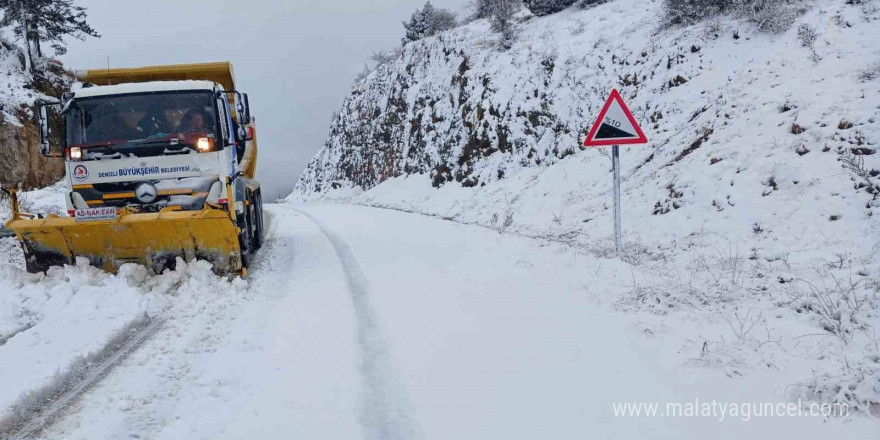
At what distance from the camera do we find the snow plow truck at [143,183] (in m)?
6.10

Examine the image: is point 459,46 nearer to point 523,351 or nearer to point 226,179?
point 226,179

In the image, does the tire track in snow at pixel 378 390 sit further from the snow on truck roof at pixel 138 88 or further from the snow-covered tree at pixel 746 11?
the snow-covered tree at pixel 746 11

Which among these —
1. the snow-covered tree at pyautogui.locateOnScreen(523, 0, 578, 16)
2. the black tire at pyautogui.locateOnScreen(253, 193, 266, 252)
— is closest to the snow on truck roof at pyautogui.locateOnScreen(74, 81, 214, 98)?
the black tire at pyautogui.locateOnScreen(253, 193, 266, 252)

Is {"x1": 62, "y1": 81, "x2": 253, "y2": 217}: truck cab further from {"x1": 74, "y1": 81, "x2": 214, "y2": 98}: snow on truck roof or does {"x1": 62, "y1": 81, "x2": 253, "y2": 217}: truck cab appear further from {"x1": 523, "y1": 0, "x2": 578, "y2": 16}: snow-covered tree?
{"x1": 523, "y1": 0, "x2": 578, "y2": 16}: snow-covered tree

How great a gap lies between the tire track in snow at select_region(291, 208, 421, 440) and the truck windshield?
12.6 ft

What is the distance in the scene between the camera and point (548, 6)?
893 inches

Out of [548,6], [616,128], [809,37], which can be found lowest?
[616,128]

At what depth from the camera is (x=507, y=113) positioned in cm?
1814

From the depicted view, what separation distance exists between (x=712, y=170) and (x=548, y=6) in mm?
17320

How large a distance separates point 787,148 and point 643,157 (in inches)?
144

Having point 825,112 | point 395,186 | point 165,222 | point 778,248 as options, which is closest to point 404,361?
point 165,222

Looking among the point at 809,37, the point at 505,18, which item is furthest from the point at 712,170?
the point at 505,18

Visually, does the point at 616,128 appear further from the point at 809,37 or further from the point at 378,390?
the point at 809,37

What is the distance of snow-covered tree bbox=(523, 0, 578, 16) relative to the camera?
22.5 m
